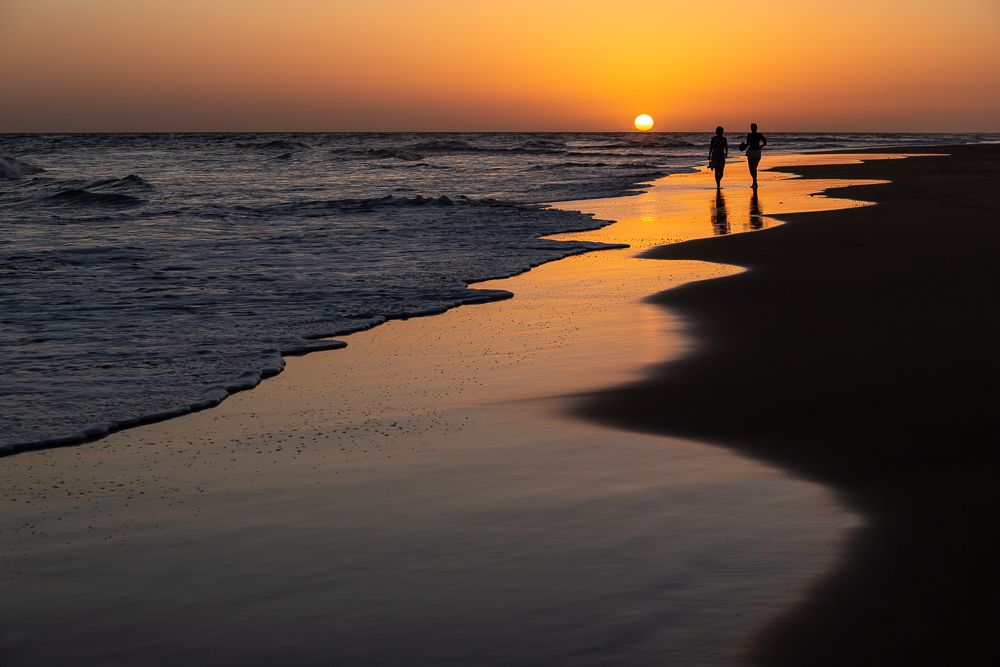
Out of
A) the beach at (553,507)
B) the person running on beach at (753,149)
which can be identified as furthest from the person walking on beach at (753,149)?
the beach at (553,507)

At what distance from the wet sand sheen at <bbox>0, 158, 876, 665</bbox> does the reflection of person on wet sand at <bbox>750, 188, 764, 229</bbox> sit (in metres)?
9.07

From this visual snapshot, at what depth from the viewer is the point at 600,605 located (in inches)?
102

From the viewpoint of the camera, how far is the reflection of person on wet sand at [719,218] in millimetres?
13075

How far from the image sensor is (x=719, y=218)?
14977mm

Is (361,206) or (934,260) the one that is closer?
(934,260)

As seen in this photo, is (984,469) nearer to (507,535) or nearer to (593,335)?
(507,535)

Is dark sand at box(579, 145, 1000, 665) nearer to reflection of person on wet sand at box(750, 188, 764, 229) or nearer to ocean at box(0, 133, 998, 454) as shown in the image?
ocean at box(0, 133, 998, 454)

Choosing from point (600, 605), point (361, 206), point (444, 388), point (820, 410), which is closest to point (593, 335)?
point (444, 388)

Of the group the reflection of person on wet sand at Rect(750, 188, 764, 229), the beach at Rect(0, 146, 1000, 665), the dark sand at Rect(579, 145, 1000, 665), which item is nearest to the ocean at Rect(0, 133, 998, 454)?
the beach at Rect(0, 146, 1000, 665)

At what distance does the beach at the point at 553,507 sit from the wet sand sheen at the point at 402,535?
0.04ft

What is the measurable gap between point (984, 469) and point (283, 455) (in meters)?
3.17

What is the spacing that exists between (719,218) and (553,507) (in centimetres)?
1248

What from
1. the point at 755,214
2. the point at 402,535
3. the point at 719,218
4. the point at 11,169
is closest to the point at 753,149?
the point at 755,214

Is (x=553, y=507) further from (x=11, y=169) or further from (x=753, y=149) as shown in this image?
(x=11, y=169)
